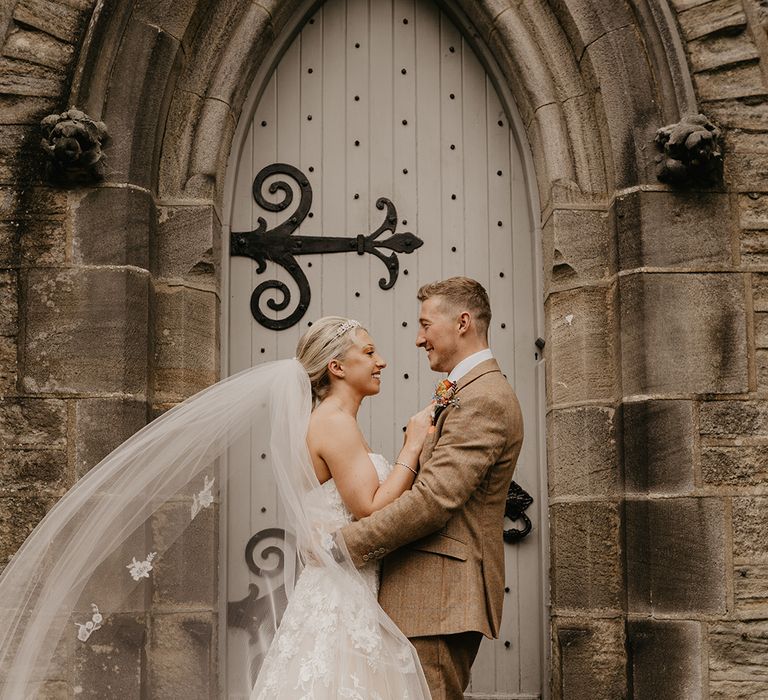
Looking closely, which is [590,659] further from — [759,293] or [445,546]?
[759,293]

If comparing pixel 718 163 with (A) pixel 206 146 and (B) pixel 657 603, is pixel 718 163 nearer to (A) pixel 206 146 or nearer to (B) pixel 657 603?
(B) pixel 657 603

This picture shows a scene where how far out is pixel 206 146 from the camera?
486 centimetres

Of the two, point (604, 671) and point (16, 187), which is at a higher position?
point (16, 187)

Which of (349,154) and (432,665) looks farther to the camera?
(349,154)

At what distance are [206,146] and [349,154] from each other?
72 cm

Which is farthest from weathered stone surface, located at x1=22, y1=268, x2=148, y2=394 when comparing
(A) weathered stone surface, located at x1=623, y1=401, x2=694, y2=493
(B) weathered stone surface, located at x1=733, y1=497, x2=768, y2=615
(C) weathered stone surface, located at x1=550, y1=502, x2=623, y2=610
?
(B) weathered stone surface, located at x1=733, y1=497, x2=768, y2=615

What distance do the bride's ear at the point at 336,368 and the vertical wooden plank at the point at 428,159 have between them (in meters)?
1.19

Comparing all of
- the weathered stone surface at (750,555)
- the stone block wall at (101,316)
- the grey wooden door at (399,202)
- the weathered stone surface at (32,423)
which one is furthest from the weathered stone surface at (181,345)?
the weathered stone surface at (750,555)

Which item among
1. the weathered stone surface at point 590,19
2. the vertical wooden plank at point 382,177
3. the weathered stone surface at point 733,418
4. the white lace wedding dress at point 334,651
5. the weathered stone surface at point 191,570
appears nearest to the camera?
the white lace wedding dress at point 334,651

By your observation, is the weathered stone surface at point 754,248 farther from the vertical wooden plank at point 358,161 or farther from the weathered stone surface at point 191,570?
the weathered stone surface at point 191,570

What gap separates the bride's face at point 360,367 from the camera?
3928 mm

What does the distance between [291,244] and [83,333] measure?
1.08m

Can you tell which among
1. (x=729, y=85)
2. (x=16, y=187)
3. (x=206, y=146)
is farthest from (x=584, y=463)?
(x=16, y=187)

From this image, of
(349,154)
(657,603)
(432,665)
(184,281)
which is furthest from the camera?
(349,154)
